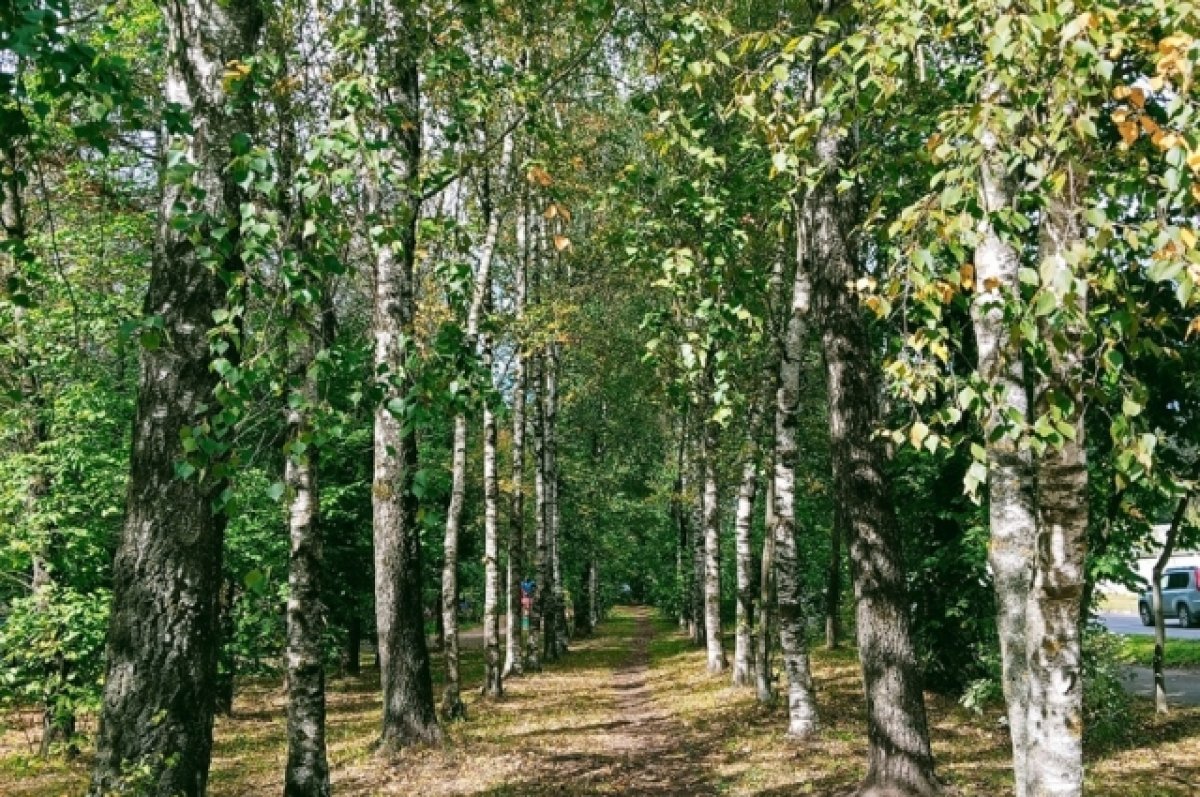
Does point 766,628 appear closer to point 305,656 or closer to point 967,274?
point 305,656

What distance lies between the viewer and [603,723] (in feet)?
53.9

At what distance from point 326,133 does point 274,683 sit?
30.2m

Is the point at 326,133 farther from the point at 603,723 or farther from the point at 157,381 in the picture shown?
the point at 603,723

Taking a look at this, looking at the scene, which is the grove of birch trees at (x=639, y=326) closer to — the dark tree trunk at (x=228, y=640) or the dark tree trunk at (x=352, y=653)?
the dark tree trunk at (x=228, y=640)

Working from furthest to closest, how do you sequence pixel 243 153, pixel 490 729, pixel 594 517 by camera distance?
pixel 594 517
pixel 490 729
pixel 243 153

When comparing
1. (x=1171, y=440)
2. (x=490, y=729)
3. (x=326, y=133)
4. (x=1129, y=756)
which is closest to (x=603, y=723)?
(x=490, y=729)

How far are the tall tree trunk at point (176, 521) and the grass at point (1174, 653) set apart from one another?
68.4 ft

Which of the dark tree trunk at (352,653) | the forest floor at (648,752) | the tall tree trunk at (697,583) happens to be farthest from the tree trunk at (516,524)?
the tall tree trunk at (697,583)

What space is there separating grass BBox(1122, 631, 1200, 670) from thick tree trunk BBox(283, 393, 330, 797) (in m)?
18.5

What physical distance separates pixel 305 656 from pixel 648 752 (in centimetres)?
648

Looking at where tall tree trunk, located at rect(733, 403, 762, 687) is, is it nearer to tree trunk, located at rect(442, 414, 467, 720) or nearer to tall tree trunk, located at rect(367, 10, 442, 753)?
tree trunk, located at rect(442, 414, 467, 720)

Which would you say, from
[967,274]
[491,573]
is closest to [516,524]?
[491,573]

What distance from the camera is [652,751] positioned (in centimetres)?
1354

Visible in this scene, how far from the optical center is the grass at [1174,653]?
21.7 metres
